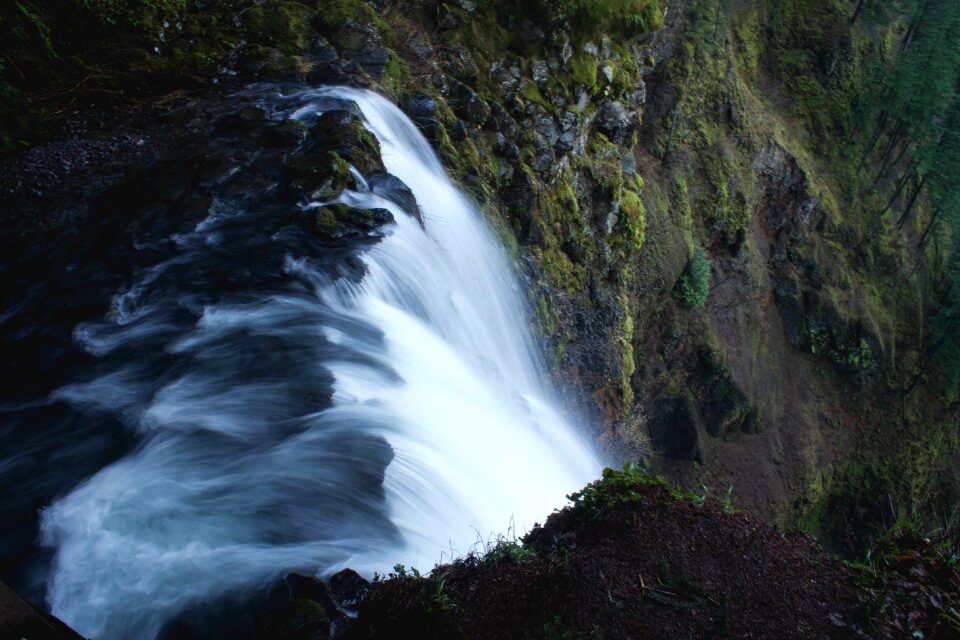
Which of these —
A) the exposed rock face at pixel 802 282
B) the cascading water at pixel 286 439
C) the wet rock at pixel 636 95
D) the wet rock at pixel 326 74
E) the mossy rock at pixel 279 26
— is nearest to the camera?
the cascading water at pixel 286 439

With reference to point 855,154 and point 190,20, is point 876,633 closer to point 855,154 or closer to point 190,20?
point 190,20

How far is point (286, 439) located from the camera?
5641mm

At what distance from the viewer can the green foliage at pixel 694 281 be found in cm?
2039

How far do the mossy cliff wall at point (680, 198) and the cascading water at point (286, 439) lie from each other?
3925 mm

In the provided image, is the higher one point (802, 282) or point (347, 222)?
point (802, 282)

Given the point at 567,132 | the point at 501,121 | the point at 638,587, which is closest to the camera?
the point at 638,587

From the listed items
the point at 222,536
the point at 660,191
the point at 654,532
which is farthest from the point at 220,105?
the point at 660,191

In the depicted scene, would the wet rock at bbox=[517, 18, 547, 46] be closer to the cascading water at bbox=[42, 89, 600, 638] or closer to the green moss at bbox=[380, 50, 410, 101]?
the green moss at bbox=[380, 50, 410, 101]

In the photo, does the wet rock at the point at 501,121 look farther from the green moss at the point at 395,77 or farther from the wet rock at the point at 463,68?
the green moss at the point at 395,77

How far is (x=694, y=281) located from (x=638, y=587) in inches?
679

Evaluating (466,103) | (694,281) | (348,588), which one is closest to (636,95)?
(466,103)

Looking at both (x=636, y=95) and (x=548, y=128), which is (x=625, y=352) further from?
(x=636, y=95)

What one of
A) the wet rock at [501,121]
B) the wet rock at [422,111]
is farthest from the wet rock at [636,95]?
the wet rock at [422,111]

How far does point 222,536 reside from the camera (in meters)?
4.86
